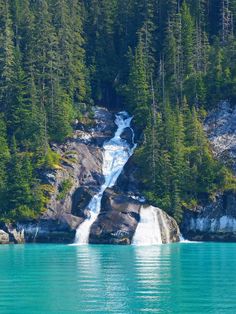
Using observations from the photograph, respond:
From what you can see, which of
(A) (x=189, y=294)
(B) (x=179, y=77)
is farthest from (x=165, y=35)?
(A) (x=189, y=294)

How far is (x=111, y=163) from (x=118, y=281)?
41891mm

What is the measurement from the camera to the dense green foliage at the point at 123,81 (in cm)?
7650

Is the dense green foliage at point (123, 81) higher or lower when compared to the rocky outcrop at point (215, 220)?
higher

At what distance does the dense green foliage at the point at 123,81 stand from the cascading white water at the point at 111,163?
80.9 inches

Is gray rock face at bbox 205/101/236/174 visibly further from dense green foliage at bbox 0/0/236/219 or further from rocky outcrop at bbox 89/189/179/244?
rocky outcrop at bbox 89/189/179/244

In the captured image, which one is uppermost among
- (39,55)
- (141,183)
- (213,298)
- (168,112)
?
(39,55)

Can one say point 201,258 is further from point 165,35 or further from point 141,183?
point 165,35

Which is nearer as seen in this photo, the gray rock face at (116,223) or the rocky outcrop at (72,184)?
the gray rock face at (116,223)

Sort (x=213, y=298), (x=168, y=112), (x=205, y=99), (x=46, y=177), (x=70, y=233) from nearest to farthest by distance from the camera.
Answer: (x=213, y=298) < (x=70, y=233) < (x=46, y=177) < (x=168, y=112) < (x=205, y=99)

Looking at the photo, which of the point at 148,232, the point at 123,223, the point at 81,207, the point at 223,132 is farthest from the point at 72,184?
the point at 223,132

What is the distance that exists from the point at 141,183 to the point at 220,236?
9.88 meters

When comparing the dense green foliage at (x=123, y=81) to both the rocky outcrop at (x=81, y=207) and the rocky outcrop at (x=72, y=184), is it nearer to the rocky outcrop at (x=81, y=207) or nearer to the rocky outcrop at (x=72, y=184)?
the rocky outcrop at (x=72, y=184)

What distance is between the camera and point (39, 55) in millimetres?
93875

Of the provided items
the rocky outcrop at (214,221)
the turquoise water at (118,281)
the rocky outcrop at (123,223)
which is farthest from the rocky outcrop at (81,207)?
the turquoise water at (118,281)
